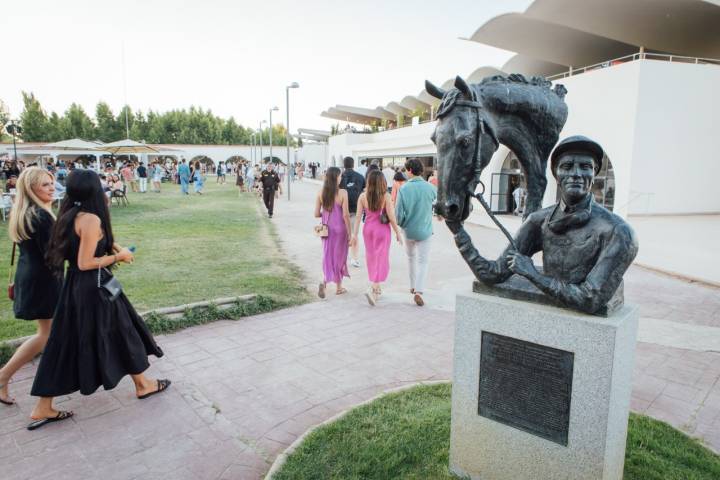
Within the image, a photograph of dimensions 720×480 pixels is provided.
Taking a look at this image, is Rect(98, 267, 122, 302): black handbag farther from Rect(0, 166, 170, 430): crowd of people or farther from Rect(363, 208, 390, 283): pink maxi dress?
Rect(363, 208, 390, 283): pink maxi dress

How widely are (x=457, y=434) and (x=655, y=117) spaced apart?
14755mm

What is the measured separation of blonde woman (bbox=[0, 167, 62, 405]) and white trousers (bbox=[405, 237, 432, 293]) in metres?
4.09

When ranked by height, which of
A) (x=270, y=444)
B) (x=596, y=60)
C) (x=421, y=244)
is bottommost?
(x=270, y=444)

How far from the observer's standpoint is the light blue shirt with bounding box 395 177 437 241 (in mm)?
6008

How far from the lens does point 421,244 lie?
6.16 metres

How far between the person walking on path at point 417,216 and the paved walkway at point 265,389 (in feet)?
1.59

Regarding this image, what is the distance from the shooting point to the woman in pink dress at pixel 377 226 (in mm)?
6113

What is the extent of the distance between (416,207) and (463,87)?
12.8ft

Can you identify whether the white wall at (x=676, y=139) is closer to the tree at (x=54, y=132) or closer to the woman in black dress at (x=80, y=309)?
the woman in black dress at (x=80, y=309)

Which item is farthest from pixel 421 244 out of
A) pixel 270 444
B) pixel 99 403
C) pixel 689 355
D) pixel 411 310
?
pixel 99 403

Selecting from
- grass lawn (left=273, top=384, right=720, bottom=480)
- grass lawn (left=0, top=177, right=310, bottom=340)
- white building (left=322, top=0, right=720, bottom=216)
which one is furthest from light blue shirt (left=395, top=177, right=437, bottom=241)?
white building (left=322, top=0, right=720, bottom=216)

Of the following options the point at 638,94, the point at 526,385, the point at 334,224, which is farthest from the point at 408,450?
the point at 638,94

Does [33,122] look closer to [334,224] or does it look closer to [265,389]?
[334,224]

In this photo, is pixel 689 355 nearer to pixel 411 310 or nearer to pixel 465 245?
pixel 411 310
